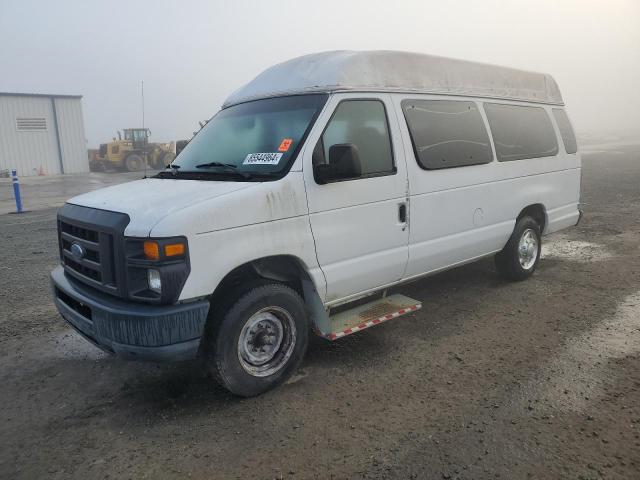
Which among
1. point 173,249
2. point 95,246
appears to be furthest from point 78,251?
point 173,249

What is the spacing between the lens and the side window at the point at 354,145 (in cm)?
353

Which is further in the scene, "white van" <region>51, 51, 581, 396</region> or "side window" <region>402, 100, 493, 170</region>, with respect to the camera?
"side window" <region>402, 100, 493, 170</region>

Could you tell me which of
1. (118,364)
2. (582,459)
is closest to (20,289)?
(118,364)

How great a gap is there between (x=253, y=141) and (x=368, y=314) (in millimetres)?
1750

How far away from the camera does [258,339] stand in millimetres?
3549

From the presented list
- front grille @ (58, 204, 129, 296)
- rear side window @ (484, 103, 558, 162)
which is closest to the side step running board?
front grille @ (58, 204, 129, 296)

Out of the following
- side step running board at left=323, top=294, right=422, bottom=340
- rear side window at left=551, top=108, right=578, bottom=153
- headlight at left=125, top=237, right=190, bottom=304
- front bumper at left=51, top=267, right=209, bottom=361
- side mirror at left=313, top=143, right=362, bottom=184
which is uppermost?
rear side window at left=551, top=108, right=578, bottom=153

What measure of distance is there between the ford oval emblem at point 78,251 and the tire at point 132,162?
26777mm

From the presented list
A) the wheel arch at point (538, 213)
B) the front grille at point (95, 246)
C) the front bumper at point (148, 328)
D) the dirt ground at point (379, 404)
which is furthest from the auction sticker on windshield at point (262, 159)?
the wheel arch at point (538, 213)

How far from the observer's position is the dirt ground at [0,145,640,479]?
2803 millimetres

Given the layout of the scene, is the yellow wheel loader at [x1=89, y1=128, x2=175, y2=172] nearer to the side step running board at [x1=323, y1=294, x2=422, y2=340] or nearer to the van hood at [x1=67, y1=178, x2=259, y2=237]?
the van hood at [x1=67, y1=178, x2=259, y2=237]

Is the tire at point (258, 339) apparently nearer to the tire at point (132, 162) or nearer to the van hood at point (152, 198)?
the van hood at point (152, 198)

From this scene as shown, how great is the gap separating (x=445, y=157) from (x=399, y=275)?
4.05ft

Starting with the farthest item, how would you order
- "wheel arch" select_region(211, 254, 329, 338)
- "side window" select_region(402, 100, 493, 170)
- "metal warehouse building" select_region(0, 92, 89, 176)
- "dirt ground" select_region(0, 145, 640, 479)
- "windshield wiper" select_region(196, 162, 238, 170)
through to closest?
"metal warehouse building" select_region(0, 92, 89, 176) < "side window" select_region(402, 100, 493, 170) < "windshield wiper" select_region(196, 162, 238, 170) < "wheel arch" select_region(211, 254, 329, 338) < "dirt ground" select_region(0, 145, 640, 479)
